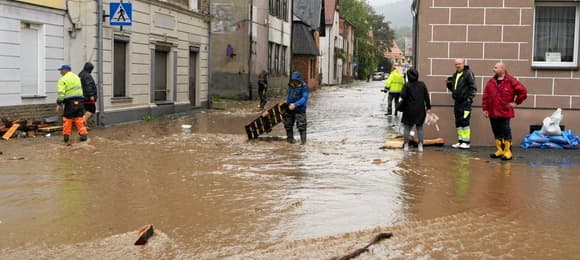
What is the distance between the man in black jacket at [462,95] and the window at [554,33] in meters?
1.84

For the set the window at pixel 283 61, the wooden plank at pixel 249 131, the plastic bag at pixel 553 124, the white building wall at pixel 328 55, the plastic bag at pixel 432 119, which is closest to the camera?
the plastic bag at pixel 553 124

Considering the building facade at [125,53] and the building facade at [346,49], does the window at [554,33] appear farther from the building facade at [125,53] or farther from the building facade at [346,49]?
the building facade at [346,49]

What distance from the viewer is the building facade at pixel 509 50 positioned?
13.4 metres

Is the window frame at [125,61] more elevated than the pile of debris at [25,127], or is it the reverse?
the window frame at [125,61]

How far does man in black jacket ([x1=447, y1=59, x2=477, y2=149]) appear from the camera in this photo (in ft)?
41.3

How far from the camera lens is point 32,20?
50.6 ft

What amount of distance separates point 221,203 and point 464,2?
7920 millimetres

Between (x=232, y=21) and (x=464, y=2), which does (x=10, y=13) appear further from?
(x=232, y=21)

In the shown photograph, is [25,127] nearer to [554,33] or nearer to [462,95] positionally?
[462,95]

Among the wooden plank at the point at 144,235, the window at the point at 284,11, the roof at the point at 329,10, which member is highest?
the roof at the point at 329,10

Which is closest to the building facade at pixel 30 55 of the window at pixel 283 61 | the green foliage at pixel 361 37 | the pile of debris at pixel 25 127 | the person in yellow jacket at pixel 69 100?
the pile of debris at pixel 25 127

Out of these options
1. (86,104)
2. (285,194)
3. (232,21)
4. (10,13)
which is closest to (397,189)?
(285,194)

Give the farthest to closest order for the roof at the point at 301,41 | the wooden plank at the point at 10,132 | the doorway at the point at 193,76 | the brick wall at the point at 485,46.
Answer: the roof at the point at 301,41, the doorway at the point at 193,76, the wooden plank at the point at 10,132, the brick wall at the point at 485,46

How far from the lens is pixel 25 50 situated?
15.4 meters
